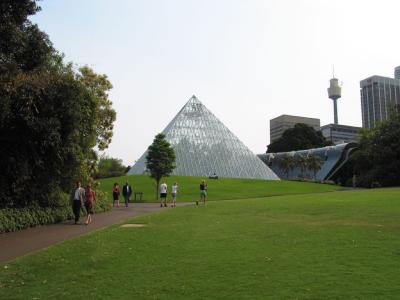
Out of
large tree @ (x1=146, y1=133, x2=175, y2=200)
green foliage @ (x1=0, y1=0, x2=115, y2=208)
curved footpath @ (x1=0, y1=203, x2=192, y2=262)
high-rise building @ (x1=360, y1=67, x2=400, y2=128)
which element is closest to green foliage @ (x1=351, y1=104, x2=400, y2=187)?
large tree @ (x1=146, y1=133, x2=175, y2=200)

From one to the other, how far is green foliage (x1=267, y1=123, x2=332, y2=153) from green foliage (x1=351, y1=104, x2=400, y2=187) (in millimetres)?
41775

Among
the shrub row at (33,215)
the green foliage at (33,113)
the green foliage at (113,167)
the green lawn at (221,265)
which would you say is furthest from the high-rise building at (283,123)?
the green lawn at (221,265)

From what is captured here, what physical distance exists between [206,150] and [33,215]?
47.7m

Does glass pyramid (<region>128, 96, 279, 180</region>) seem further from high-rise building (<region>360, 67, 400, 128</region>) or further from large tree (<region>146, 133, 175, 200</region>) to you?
high-rise building (<region>360, 67, 400, 128</region>)

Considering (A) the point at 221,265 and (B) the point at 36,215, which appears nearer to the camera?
(A) the point at 221,265

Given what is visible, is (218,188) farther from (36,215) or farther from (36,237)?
(36,237)

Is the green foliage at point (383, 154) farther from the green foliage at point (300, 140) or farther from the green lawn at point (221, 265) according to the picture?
the green lawn at point (221, 265)

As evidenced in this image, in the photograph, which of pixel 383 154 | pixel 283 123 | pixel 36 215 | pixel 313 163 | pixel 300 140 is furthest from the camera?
pixel 283 123

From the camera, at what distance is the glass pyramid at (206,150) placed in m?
61.1

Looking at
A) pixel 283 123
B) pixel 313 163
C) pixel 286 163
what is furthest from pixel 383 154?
pixel 283 123

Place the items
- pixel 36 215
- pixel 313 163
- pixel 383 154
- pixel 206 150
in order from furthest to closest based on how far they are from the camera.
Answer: pixel 313 163, pixel 206 150, pixel 383 154, pixel 36 215

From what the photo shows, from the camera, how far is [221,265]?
8086 mm

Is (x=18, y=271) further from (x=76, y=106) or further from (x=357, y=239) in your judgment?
(x=76, y=106)

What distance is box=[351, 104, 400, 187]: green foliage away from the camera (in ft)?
179
